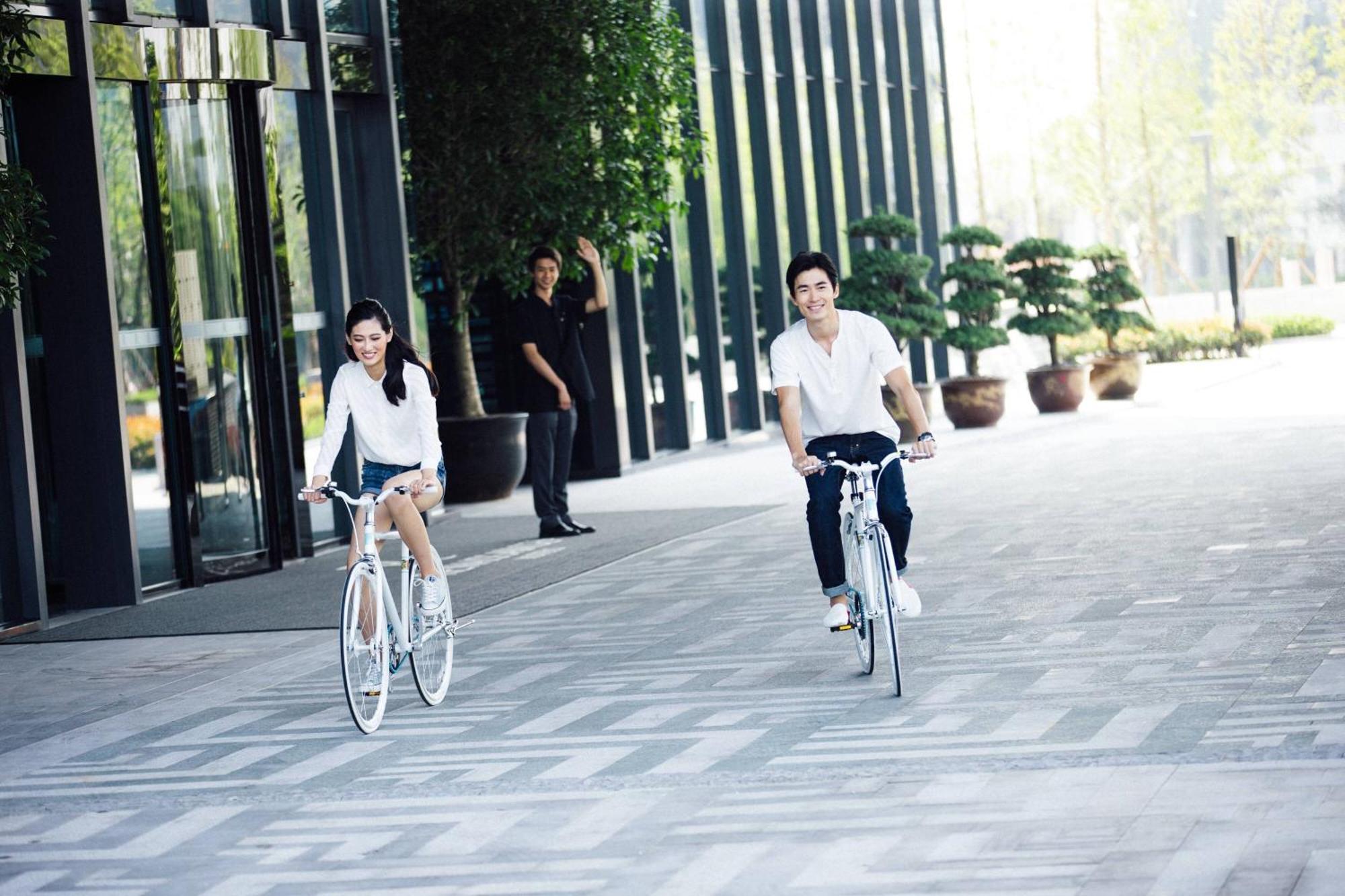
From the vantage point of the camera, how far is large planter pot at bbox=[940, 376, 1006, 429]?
883 inches

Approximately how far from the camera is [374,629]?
723cm

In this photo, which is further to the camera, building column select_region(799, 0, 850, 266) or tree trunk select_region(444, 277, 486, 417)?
building column select_region(799, 0, 850, 266)

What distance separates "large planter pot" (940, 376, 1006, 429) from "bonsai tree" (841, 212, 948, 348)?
26.6 inches

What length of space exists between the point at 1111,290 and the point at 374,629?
18551 millimetres

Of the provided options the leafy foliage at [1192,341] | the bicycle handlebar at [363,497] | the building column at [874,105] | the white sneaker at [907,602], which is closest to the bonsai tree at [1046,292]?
the building column at [874,105]

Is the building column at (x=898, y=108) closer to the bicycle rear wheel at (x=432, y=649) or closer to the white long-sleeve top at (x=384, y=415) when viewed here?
the bicycle rear wheel at (x=432, y=649)

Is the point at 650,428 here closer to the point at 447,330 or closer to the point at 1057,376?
the point at 447,330

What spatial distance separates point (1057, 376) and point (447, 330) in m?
8.55

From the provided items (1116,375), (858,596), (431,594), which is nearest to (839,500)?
(858,596)

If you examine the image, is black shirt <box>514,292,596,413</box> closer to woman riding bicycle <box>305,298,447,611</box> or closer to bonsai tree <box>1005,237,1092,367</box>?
woman riding bicycle <box>305,298,447,611</box>

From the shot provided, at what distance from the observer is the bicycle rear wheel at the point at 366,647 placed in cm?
709

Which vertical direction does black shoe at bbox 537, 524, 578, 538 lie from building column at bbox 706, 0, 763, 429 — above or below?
below

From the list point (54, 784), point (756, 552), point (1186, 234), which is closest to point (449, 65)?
point (756, 552)

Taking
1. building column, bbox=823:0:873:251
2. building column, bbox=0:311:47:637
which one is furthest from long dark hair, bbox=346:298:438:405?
building column, bbox=823:0:873:251
